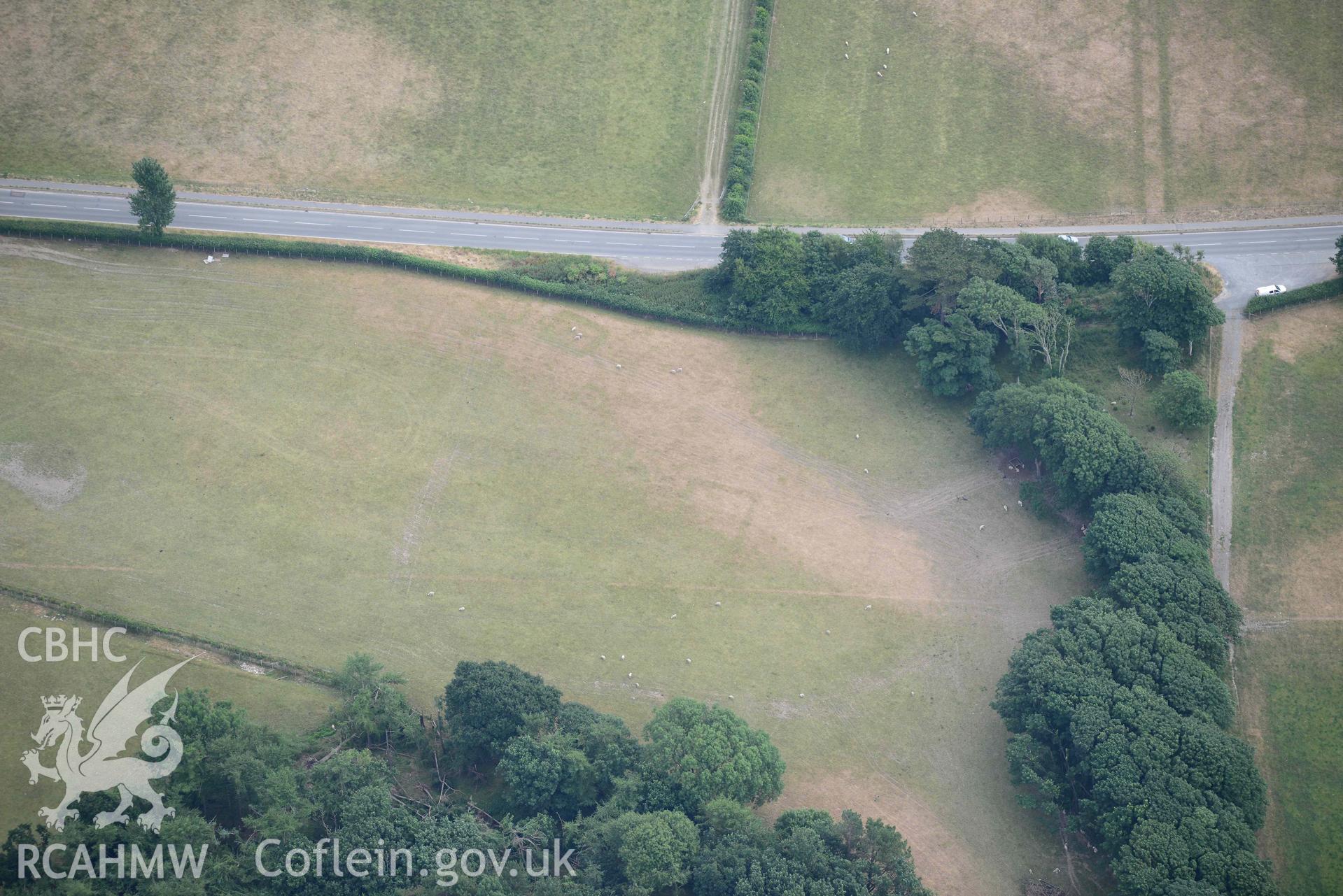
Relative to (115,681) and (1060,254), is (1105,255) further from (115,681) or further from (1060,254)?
(115,681)

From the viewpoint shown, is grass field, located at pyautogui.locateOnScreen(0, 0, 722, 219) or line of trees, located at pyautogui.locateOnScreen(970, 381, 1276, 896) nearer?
line of trees, located at pyautogui.locateOnScreen(970, 381, 1276, 896)

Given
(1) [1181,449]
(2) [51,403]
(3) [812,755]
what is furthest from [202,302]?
(1) [1181,449]

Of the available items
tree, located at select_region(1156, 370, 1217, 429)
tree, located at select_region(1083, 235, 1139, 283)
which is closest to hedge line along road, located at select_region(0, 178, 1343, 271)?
tree, located at select_region(1083, 235, 1139, 283)

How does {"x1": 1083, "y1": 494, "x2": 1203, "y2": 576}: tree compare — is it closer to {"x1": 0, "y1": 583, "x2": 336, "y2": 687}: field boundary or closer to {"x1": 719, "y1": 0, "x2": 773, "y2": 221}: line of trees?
{"x1": 719, "y1": 0, "x2": 773, "y2": 221}: line of trees

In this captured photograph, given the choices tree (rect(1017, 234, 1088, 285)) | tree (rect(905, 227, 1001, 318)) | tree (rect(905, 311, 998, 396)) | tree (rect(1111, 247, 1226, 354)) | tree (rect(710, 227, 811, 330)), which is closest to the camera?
tree (rect(1111, 247, 1226, 354))

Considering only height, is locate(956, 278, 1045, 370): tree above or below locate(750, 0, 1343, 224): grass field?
below

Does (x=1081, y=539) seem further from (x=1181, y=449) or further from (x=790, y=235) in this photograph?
(x=790, y=235)
